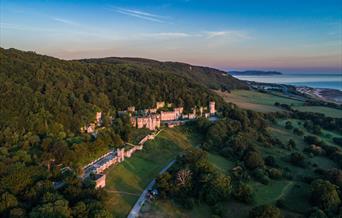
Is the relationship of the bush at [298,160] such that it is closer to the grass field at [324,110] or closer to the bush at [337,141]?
the bush at [337,141]

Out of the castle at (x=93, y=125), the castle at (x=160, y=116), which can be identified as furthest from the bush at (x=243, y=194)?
the castle at (x=93, y=125)

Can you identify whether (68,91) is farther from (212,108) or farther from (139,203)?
(139,203)

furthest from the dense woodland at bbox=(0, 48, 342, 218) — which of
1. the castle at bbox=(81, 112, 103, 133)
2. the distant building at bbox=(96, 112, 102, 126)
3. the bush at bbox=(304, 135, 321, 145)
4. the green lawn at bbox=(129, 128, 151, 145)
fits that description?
the green lawn at bbox=(129, 128, 151, 145)

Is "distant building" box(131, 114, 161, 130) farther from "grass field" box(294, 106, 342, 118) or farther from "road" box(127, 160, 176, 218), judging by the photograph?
"grass field" box(294, 106, 342, 118)

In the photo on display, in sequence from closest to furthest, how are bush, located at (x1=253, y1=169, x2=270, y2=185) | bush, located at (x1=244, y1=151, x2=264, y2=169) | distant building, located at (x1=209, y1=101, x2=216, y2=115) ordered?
bush, located at (x1=253, y1=169, x2=270, y2=185) < bush, located at (x1=244, y1=151, x2=264, y2=169) < distant building, located at (x1=209, y1=101, x2=216, y2=115)

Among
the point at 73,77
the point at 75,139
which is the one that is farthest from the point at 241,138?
the point at 73,77

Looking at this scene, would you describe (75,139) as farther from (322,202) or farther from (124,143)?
(322,202)

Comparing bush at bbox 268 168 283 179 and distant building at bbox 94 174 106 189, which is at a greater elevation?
distant building at bbox 94 174 106 189

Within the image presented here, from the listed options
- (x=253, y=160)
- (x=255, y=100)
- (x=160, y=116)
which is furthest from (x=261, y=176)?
(x=255, y=100)
